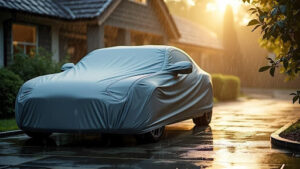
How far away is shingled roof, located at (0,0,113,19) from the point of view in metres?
15.7

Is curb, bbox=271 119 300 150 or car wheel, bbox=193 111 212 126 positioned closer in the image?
curb, bbox=271 119 300 150

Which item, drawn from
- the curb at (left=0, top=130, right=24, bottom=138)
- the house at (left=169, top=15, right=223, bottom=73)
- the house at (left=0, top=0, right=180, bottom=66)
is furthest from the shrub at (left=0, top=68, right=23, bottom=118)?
the house at (left=169, top=15, right=223, bottom=73)

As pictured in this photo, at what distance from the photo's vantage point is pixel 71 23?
17750 millimetres

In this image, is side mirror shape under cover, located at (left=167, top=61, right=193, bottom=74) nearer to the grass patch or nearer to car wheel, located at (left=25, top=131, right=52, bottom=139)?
car wheel, located at (left=25, top=131, right=52, bottom=139)

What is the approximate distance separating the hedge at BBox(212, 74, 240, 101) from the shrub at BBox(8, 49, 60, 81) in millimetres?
9833

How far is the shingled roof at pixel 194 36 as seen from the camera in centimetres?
2981

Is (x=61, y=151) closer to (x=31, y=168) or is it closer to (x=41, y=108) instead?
(x=41, y=108)

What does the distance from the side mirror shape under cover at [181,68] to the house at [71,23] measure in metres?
7.73

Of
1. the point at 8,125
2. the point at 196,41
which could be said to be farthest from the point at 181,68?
the point at 196,41

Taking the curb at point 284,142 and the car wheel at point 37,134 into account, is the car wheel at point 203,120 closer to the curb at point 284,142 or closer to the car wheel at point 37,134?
the curb at point 284,142

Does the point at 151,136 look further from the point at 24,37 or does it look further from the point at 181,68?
the point at 24,37

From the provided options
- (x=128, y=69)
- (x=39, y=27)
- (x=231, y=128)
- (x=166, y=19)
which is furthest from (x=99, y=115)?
(x=166, y=19)

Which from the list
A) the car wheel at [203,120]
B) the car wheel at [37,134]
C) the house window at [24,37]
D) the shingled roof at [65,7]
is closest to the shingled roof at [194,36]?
the shingled roof at [65,7]

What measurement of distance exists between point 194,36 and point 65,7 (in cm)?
1474
